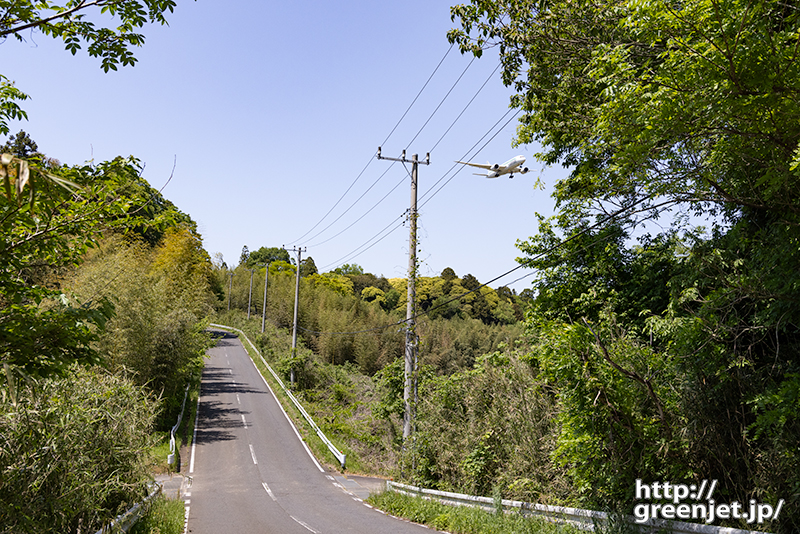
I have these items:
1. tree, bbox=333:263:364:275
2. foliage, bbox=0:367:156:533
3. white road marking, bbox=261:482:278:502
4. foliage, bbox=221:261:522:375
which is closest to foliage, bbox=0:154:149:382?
foliage, bbox=0:367:156:533

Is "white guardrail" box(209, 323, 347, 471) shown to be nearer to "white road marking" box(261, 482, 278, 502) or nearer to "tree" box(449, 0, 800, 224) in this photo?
"white road marking" box(261, 482, 278, 502)

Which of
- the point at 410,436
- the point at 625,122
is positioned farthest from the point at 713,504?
the point at 410,436

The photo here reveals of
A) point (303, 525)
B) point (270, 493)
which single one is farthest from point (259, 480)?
point (303, 525)

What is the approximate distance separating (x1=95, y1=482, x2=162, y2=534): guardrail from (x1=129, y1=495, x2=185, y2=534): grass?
0.18 meters

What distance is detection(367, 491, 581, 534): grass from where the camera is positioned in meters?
8.44

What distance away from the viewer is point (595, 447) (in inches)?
301

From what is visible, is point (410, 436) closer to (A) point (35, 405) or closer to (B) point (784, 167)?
(A) point (35, 405)

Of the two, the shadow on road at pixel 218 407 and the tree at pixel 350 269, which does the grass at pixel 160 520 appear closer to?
the shadow on road at pixel 218 407

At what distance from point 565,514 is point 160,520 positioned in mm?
7336

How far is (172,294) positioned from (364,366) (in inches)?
945

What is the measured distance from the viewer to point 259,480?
18.4m

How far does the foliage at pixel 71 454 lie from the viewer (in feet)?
17.6

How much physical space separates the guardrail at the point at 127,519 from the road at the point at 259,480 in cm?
289

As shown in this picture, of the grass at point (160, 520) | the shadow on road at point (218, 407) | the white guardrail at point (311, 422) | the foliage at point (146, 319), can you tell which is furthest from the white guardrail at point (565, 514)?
the shadow on road at point (218, 407)
